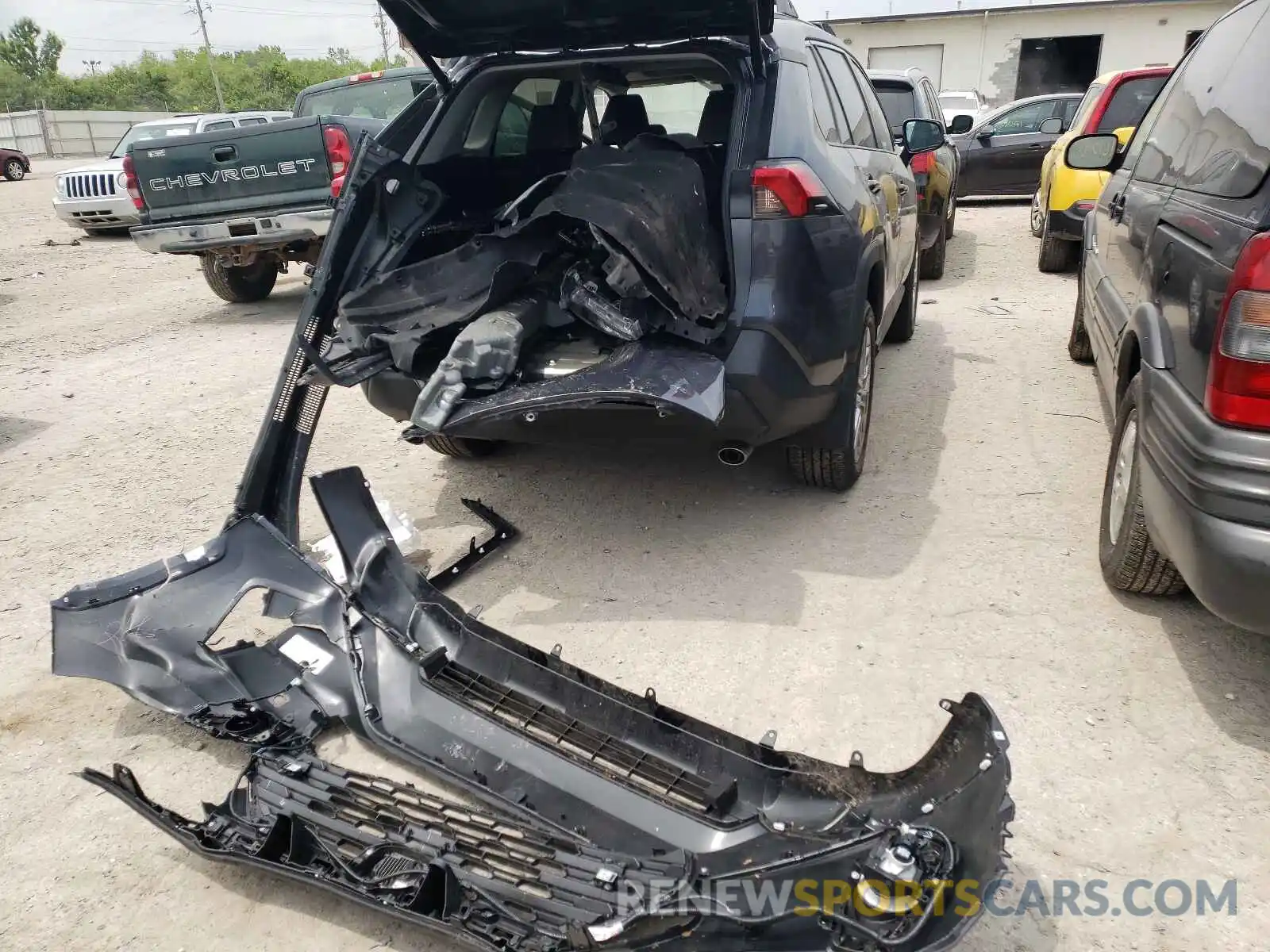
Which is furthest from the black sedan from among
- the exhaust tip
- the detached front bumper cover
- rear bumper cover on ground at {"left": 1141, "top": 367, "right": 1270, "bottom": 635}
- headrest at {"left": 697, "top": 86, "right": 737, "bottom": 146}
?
the detached front bumper cover

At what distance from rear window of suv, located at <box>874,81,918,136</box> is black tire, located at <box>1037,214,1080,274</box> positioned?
1617 mm

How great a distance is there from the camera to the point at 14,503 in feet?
14.5

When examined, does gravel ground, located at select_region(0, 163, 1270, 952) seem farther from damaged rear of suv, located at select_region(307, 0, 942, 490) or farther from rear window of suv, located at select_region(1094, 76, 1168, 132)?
rear window of suv, located at select_region(1094, 76, 1168, 132)

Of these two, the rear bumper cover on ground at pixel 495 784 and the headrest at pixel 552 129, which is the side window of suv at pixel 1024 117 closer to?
the headrest at pixel 552 129

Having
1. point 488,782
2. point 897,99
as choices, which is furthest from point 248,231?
point 488,782

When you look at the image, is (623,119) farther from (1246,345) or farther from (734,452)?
(1246,345)

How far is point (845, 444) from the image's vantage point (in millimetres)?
3641

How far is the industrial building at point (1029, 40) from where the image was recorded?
2402 cm

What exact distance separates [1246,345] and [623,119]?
9.16 ft

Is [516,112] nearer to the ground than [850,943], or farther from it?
farther from it

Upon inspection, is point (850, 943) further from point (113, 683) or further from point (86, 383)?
point (86, 383)

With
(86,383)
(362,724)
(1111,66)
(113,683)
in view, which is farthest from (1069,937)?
(1111,66)

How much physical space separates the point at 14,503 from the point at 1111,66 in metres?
28.4

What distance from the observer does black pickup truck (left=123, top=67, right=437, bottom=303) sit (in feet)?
24.2
